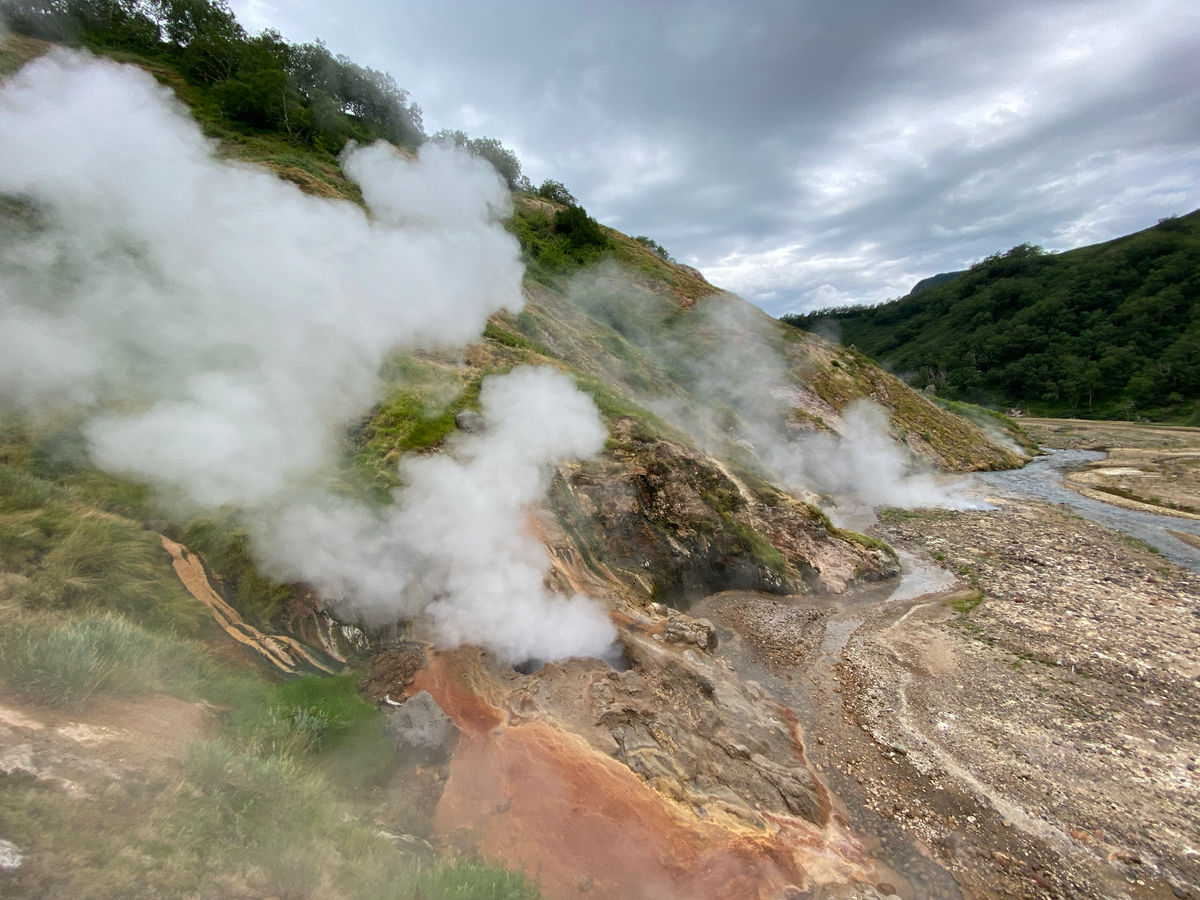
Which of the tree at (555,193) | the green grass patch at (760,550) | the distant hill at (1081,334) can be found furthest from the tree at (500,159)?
the distant hill at (1081,334)

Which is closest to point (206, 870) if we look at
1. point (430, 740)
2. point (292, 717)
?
point (292, 717)

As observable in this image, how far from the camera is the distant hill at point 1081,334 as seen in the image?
50438 mm

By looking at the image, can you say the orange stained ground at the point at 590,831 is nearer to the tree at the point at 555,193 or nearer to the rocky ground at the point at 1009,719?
the rocky ground at the point at 1009,719

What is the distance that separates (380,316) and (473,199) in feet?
18.9

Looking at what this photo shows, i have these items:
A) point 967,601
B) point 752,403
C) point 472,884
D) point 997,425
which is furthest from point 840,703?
point 997,425

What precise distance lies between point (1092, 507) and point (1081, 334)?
5869 cm

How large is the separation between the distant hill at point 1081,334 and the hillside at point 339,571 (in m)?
61.5

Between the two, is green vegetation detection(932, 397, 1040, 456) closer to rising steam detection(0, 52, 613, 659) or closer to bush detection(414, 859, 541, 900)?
rising steam detection(0, 52, 613, 659)

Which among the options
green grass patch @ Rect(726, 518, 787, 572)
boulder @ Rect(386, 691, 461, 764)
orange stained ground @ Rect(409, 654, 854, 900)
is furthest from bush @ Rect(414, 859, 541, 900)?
green grass patch @ Rect(726, 518, 787, 572)

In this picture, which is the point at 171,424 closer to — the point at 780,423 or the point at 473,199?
the point at 473,199

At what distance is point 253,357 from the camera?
921cm

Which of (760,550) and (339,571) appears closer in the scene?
(339,571)

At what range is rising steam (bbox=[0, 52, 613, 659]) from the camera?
7.34m

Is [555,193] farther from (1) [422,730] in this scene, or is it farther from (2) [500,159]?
(1) [422,730]
